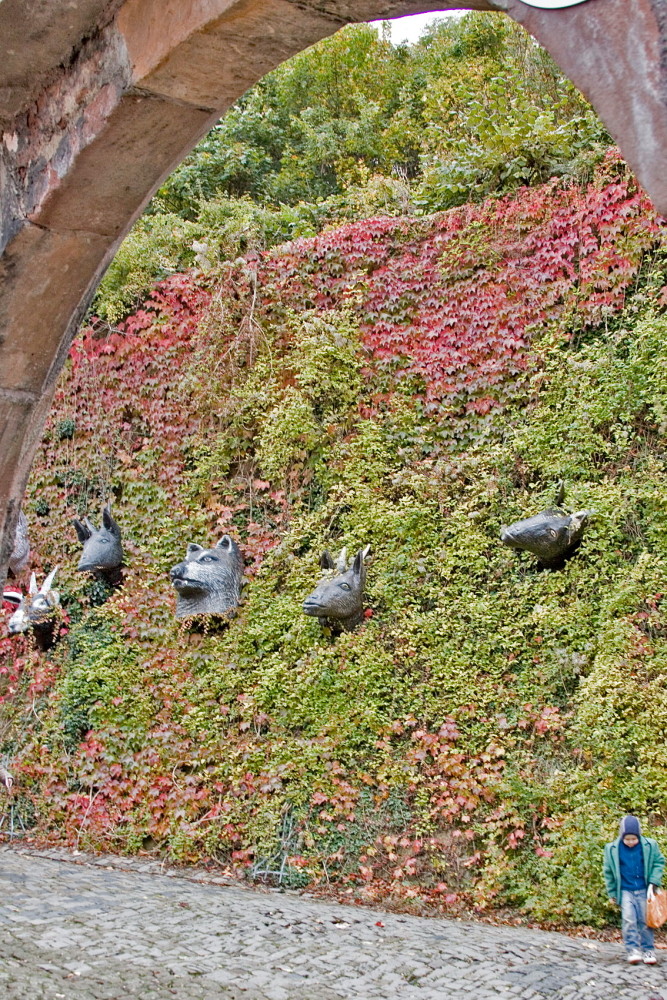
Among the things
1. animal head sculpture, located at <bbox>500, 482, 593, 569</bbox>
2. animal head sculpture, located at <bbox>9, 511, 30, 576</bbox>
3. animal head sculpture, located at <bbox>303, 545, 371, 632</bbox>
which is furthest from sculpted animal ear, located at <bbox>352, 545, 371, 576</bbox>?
animal head sculpture, located at <bbox>9, 511, 30, 576</bbox>

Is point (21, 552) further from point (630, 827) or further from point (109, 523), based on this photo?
point (630, 827)

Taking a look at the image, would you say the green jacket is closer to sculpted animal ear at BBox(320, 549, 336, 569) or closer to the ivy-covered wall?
the ivy-covered wall

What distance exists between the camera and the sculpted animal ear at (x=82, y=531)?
9523 millimetres

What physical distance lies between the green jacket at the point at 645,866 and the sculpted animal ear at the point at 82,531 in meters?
5.91

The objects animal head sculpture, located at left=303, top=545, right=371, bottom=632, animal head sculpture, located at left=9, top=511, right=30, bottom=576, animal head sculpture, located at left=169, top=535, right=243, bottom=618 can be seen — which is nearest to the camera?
animal head sculpture, located at left=303, top=545, right=371, bottom=632

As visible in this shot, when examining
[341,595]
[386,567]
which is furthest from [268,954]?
[386,567]

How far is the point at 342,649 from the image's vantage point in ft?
25.8

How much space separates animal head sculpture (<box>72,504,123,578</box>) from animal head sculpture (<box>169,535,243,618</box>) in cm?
128

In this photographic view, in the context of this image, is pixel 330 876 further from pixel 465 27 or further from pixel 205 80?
pixel 465 27

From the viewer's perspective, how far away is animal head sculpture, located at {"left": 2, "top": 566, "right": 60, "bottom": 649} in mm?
9328

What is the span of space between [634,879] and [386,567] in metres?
3.30

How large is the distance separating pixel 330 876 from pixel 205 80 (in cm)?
607

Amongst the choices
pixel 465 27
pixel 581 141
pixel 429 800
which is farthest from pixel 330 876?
pixel 465 27

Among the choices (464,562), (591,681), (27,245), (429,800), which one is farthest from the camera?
(464,562)
